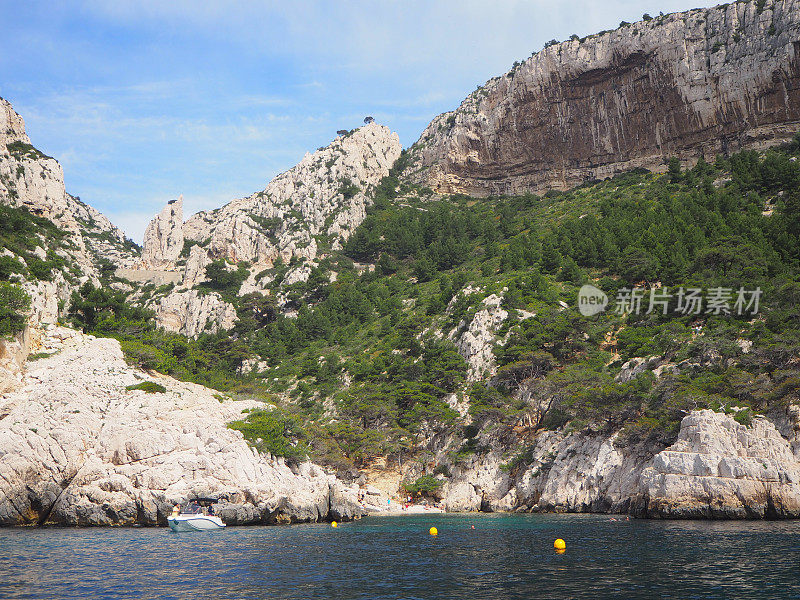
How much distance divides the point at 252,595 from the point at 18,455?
29.4 m

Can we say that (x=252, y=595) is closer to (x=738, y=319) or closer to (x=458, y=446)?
(x=458, y=446)

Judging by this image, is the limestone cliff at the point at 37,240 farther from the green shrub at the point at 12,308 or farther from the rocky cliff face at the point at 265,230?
the rocky cliff face at the point at 265,230

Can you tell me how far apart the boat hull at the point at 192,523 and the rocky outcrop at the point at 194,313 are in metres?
65.8

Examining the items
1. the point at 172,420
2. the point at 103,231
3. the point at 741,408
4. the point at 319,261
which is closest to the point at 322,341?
the point at 319,261

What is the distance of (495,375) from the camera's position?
7262 cm

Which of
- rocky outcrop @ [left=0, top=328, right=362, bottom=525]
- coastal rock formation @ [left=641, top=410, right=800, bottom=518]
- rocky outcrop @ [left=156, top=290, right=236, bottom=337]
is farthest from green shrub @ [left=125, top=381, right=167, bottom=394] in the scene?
rocky outcrop @ [left=156, top=290, right=236, bottom=337]

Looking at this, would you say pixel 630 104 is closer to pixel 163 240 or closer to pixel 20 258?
pixel 163 240

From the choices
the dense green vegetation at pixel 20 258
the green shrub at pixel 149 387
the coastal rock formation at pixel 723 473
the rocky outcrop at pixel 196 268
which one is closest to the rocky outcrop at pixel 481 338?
the coastal rock formation at pixel 723 473

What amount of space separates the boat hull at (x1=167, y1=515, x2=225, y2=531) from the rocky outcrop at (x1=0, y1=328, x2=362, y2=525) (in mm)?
2724

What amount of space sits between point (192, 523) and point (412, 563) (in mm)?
18812

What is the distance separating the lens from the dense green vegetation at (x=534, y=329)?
178 feet

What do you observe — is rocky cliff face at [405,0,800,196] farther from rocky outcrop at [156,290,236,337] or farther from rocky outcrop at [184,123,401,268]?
rocky outcrop at [156,290,236,337]

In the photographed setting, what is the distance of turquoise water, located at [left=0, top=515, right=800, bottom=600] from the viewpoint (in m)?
21.5

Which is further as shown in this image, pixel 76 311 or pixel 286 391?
pixel 286 391
